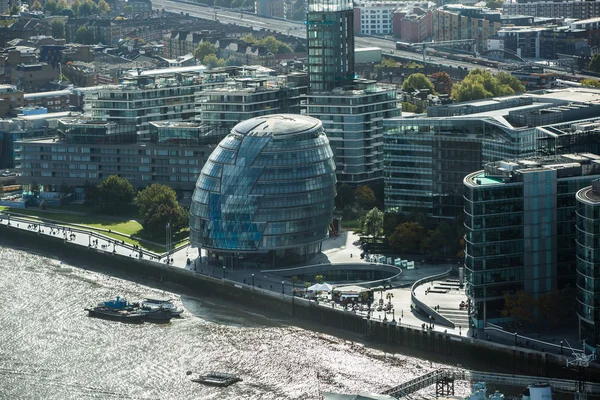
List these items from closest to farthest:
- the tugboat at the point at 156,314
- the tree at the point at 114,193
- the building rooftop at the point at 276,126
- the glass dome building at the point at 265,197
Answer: the tugboat at the point at 156,314, the glass dome building at the point at 265,197, the building rooftop at the point at 276,126, the tree at the point at 114,193

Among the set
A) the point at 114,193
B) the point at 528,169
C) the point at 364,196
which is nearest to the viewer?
the point at 528,169

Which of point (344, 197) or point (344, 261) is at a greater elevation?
point (344, 197)

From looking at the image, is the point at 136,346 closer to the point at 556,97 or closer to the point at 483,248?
the point at 483,248

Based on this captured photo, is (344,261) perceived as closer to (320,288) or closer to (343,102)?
(320,288)

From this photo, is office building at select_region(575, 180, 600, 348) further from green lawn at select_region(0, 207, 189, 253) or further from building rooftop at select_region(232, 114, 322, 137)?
green lawn at select_region(0, 207, 189, 253)

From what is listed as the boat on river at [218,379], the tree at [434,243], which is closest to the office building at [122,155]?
the tree at [434,243]

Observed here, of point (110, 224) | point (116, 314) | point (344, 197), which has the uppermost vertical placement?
point (344, 197)

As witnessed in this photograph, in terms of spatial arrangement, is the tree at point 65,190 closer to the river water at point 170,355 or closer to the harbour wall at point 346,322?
the harbour wall at point 346,322

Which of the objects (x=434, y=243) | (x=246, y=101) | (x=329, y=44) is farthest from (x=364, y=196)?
(x=434, y=243)
